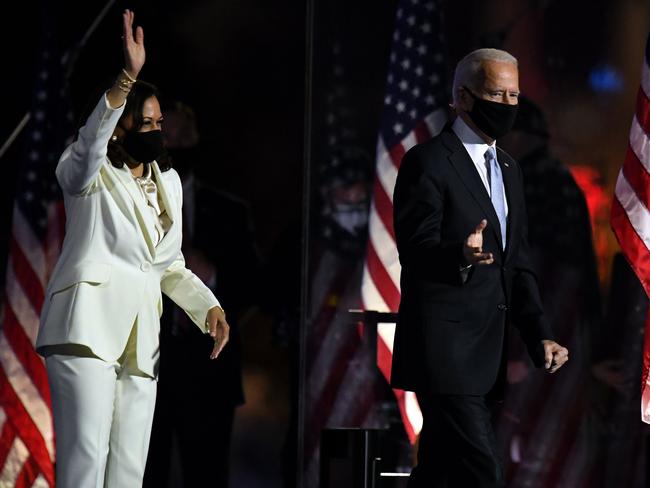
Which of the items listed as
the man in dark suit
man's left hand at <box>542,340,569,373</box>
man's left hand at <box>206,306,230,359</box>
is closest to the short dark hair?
man's left hand at <box>206,306,230,359</box>

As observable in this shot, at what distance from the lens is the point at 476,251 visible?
11.7 feet

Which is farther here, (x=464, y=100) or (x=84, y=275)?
(x=464, y=100)

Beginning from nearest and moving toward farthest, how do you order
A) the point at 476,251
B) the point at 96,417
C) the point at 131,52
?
the point at 476,251, the point at 131,52, the point at 96,417

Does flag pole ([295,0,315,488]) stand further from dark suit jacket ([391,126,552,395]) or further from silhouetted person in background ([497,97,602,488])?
dark suit jacket ([391,126,552,395])

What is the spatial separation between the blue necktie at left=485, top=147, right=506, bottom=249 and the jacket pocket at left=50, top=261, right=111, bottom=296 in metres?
1.26

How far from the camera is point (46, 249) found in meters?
6.25

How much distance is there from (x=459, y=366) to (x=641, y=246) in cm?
202

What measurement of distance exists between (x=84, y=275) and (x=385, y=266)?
248cm

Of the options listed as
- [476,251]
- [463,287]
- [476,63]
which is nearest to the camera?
[476,251]

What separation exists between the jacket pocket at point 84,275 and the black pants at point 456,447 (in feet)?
3.51

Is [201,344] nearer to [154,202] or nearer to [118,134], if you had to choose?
[154,202]

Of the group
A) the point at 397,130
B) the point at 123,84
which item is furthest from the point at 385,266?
the point at 123,84

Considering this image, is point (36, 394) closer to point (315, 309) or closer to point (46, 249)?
point (46, 249)

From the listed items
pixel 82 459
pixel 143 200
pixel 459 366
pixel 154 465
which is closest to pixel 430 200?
pixel 459 366
